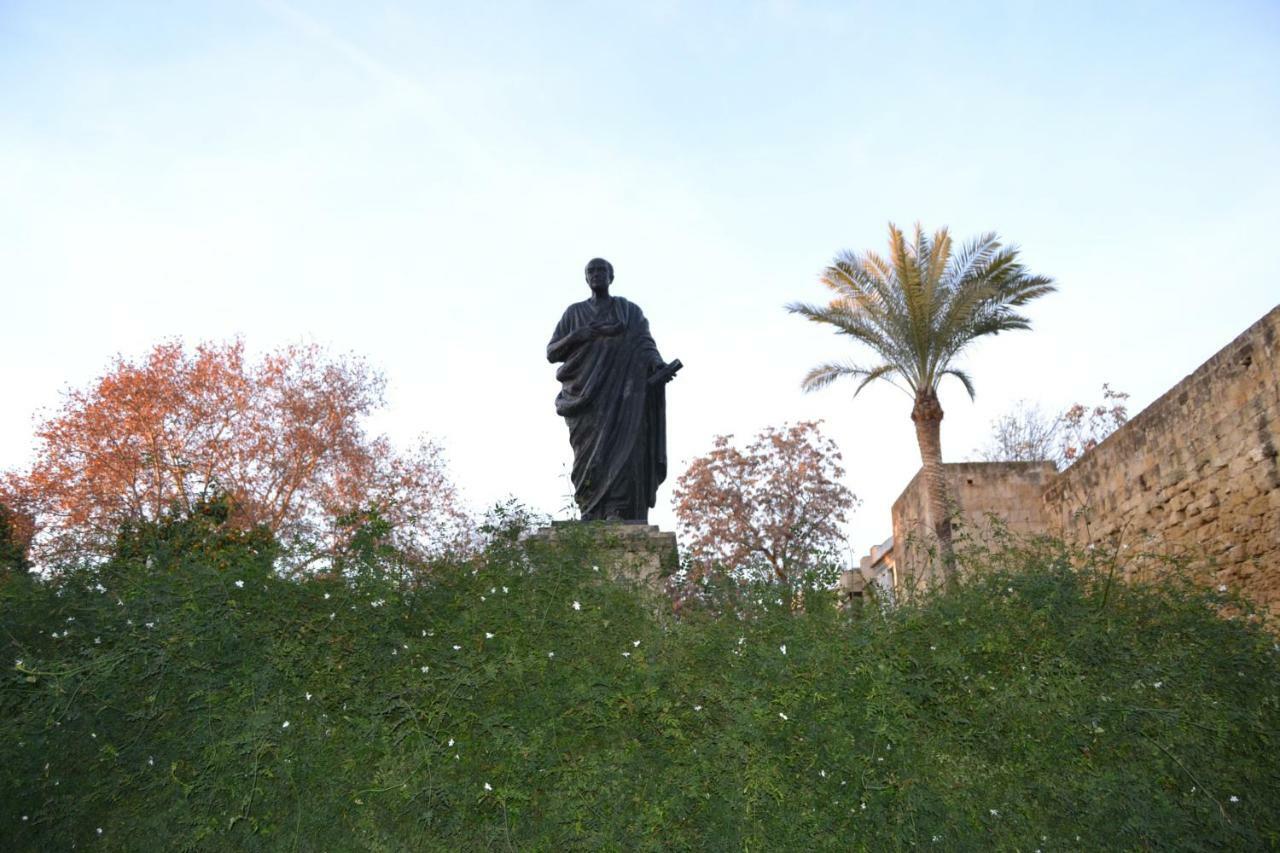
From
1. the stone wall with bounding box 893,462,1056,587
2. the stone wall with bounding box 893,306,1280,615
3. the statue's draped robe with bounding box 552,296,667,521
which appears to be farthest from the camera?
the stone wall with bounding box 893,462,1056,587

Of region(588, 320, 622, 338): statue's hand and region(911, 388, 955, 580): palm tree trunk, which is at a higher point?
region(911, 388, 955, 580): palm tree trunk

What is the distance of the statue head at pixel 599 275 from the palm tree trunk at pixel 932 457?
7.90 meters

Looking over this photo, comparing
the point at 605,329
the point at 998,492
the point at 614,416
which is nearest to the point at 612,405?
the point at 614,416

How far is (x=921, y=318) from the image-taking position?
14078 mm

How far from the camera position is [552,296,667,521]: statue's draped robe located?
600 centimetres

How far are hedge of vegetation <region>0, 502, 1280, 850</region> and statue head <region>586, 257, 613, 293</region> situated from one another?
2789 millimetres

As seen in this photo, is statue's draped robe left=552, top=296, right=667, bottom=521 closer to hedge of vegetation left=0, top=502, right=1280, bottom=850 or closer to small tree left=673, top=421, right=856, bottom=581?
hedge of vegetation left=0, top=502, right=1280, bottom=850

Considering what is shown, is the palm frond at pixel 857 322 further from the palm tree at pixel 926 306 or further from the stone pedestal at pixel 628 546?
the stone pedestal at pixel 628 546

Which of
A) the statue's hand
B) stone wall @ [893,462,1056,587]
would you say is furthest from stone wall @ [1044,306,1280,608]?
the statue's hand

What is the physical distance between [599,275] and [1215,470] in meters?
5.65

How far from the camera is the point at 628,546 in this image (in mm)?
5309

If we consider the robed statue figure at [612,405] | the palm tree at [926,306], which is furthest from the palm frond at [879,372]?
the robed statue figure at [612,405]

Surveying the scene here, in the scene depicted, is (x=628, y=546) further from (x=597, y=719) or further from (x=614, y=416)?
(x=597, y=719)

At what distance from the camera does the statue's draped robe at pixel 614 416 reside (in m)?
6.00
